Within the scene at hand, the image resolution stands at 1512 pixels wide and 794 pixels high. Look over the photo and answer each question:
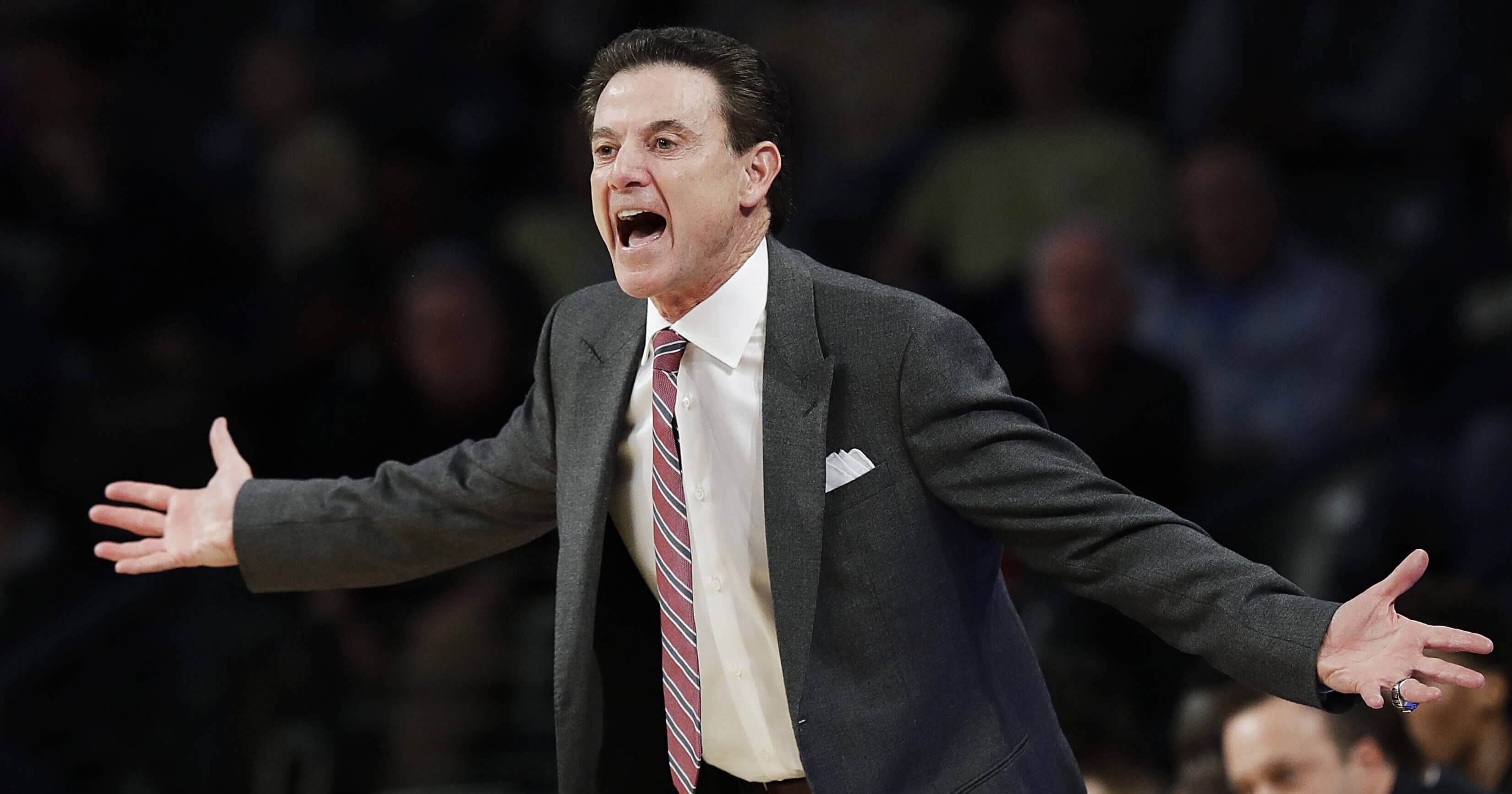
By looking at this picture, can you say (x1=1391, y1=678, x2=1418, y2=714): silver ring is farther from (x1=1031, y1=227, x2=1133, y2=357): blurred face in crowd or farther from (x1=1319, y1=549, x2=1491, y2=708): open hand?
(x1=1031, y1=227, x2=1133, y2=357): blurred face in crowd

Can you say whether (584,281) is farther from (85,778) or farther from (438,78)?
(85,778)

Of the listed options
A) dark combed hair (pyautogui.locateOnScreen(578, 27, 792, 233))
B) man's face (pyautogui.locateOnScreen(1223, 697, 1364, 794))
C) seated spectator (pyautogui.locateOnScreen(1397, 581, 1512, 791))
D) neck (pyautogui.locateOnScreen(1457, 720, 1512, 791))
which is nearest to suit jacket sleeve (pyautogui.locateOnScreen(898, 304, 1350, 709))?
dark combed hair (pyautogui.locateOnScreen(578, 27, 792, 233))

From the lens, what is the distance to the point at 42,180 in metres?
5.12

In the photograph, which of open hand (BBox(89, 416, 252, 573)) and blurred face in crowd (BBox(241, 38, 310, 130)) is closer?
open hand (BBox(89, 416, 252, 573))

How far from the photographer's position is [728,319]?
2.12 m

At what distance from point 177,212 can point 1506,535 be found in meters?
3.77

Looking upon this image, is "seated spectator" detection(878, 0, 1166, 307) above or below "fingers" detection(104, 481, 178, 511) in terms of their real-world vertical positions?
above

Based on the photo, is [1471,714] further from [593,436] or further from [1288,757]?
[593,436]

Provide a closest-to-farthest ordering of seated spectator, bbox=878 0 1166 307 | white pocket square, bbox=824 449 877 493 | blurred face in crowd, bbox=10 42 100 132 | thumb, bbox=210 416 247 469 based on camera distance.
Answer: white pocket square, bbox=824 449 877 493, thumb, bbox=210 416 247 469, seated spectator, bbox=878 0 1166 307, blurred face in crowd, bbox=10 42 100 132

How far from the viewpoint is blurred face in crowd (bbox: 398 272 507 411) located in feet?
15.3

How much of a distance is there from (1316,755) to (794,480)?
1363 mm

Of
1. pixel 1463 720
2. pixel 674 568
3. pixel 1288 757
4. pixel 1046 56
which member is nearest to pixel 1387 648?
pixel 674 568

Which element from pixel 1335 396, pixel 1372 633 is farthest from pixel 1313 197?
pixel 1372 633

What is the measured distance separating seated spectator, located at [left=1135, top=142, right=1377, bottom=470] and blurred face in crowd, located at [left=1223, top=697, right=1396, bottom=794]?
1.48 metres
